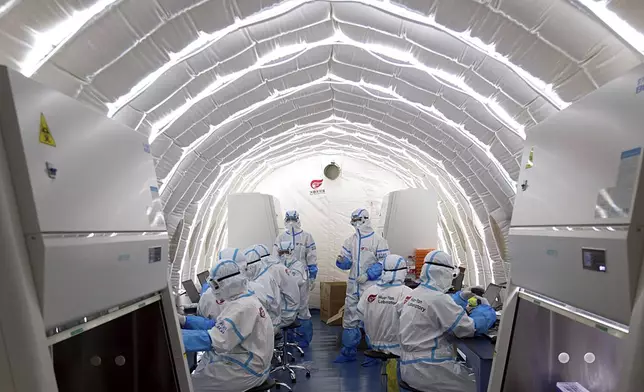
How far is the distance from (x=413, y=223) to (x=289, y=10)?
17.0 ft

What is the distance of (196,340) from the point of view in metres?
3.36

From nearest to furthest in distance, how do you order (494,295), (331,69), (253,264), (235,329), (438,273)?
(235,329) → (438,273) → (494,295) → (331,69) → (253,264)

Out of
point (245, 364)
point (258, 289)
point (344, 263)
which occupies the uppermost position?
point (344, 263)

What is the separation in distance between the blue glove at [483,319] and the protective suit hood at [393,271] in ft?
4.89

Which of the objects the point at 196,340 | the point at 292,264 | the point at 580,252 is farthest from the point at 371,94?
the point at 580,252

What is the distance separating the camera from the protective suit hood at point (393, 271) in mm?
5383

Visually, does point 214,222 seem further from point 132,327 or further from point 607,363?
point 607,363

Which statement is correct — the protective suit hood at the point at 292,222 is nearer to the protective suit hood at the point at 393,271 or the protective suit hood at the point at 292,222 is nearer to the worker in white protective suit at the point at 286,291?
the worker in white protective suit at the point at 286,291

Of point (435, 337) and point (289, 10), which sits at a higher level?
point (289, 10)

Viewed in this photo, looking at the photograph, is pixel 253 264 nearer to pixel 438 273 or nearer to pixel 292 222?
pixel 292 222

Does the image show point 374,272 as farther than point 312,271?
No

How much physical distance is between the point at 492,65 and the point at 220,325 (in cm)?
296

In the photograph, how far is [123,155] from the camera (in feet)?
6.89

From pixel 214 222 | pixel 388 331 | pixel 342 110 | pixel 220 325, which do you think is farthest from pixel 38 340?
pixel 214 222
